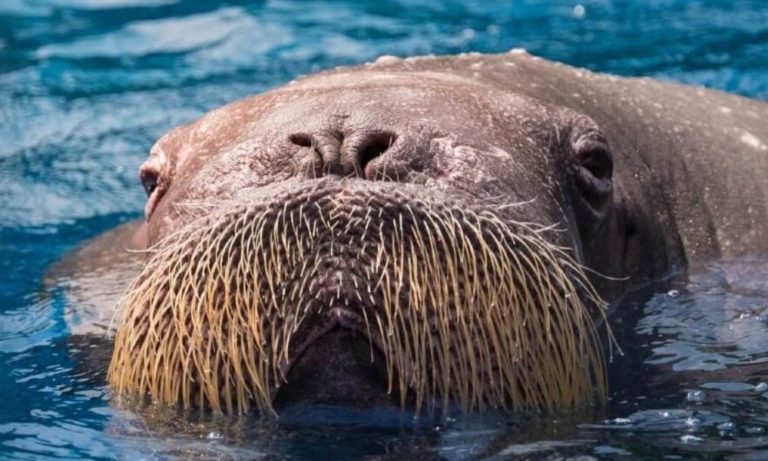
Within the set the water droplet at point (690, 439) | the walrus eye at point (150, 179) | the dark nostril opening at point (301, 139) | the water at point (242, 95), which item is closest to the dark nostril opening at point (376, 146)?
the dark nostril opening at point (301, 139)

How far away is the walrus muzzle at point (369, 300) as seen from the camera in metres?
5.03

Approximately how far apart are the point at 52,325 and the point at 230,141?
2.03 metres

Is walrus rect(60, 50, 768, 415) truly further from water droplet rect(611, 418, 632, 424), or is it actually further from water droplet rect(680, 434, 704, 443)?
water droplet rect(680, 434, 704, 443)

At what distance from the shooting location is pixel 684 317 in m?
6.47

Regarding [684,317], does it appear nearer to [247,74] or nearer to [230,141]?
[230,141]

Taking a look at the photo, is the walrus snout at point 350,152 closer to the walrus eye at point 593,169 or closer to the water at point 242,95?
the water at point 242,95

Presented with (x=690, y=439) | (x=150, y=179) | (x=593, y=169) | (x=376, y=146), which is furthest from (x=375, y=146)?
(x=690, y=439)

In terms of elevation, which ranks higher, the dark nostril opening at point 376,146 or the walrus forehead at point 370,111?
the walrus forehead at point 370,111

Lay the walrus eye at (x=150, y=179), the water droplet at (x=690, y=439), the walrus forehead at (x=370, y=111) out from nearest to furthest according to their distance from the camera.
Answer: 1. the water droplet at (x=690, y=439)
2. the walrus forehead at (x=370, y=111)
3. the walrus eye at (x=150, y=179)

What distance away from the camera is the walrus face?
199 inches

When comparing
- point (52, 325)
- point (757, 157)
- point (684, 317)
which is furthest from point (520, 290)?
point (52, 325)

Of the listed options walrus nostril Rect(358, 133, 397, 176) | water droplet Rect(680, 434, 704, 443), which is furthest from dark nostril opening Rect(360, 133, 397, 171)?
water droplet Rect(680, 434, 704, 443)

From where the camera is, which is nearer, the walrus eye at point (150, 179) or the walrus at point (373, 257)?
the walrus at point (373, 257)

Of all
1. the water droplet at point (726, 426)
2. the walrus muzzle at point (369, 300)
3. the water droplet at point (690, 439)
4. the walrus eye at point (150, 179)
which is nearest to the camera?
the walrus muzzle at point (369, 300)
